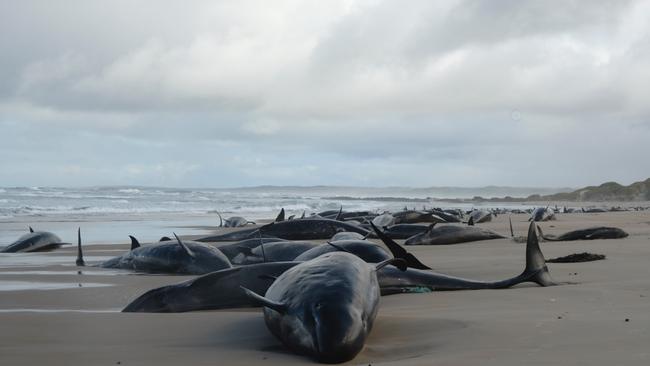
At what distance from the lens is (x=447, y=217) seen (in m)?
17.9

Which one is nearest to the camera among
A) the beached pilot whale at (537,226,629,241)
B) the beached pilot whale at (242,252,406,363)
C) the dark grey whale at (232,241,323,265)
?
the beached pilot whale at (242,252,406,363)

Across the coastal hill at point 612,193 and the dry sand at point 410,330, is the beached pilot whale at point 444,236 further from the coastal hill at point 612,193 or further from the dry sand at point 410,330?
the coastal hill at point 612,193

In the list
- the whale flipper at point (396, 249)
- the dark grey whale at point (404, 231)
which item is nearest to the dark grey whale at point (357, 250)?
the whale flipper at point (396, 249)

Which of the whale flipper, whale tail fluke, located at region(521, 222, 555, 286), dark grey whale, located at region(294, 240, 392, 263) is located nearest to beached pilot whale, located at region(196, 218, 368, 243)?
dark grey whale, located at region(294, 240, 392, 263)

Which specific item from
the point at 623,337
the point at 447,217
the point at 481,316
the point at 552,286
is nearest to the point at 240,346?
the point at 481,316

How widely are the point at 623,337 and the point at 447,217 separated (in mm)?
14843

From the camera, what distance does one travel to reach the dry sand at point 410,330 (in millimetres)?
3014

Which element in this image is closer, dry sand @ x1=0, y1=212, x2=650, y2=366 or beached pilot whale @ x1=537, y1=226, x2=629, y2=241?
dry sand @ x1=0, y1=212, x2=650, y2=366

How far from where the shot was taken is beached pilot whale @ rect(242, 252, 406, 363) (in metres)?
2.97

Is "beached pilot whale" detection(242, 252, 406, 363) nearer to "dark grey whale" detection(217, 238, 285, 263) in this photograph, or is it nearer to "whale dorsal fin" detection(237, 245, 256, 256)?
"whale dorsal fin" detection(237, 245, 256, 256)

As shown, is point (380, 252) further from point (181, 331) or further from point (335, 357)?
point (335, 357)

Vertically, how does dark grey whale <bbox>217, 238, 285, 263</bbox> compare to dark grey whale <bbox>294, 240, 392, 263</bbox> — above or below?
below

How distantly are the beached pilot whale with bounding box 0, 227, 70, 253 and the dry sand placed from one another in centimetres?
550

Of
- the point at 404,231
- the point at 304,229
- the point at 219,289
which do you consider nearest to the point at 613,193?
the point at 404,231
